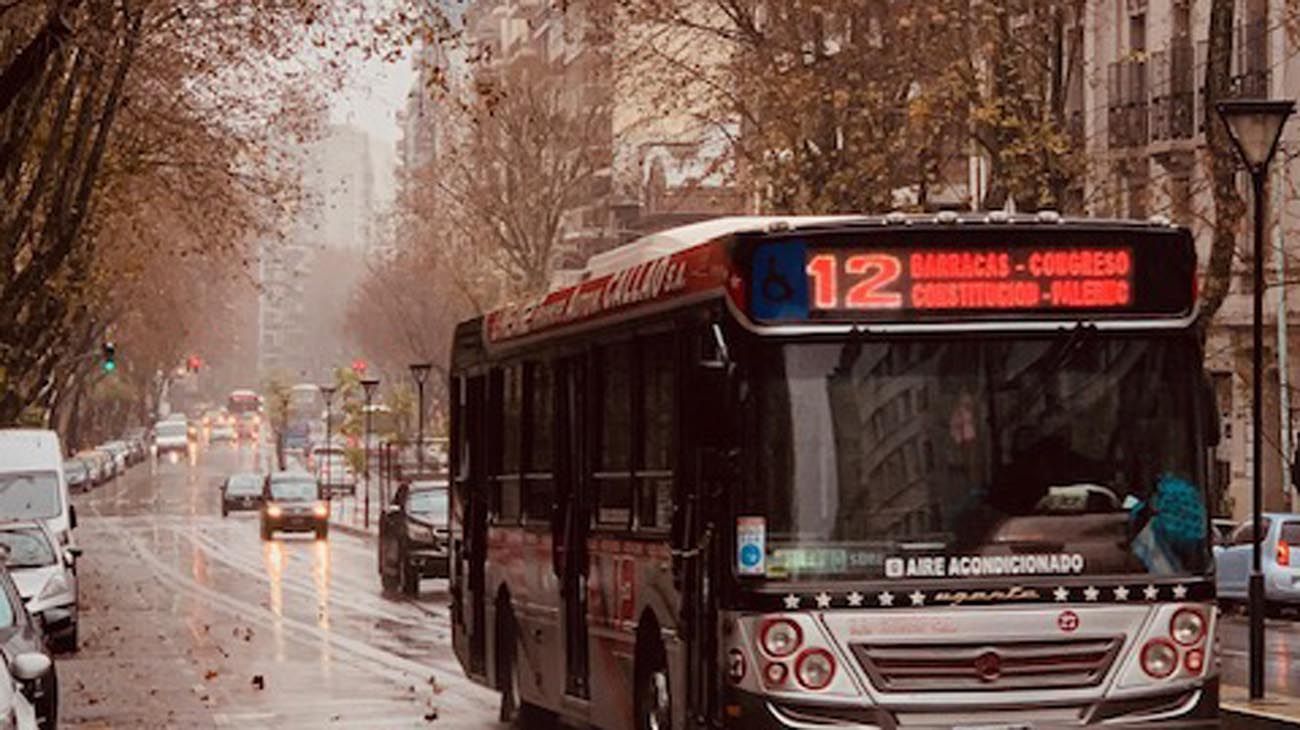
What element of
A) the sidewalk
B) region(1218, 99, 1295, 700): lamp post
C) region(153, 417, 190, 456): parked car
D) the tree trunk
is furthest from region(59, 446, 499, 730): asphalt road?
region(153, 417, 190, 456): parked car

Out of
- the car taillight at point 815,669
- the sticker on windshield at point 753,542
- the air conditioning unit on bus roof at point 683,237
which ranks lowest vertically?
the car taillight at point 815,669

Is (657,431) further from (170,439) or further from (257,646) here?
(170,439)

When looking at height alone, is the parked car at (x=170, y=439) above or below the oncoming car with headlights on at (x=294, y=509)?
above

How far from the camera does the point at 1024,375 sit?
51.1 ft

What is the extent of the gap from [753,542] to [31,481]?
2836 cm

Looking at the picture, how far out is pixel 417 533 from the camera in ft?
156

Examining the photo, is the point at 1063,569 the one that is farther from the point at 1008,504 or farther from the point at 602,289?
the point at 602,289

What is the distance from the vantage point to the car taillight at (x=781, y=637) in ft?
50.1

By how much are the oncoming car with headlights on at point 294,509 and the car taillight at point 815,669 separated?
62342mm

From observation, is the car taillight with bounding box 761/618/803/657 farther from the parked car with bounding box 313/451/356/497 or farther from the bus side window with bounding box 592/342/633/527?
the parked car with bounding box 313/451/356/497

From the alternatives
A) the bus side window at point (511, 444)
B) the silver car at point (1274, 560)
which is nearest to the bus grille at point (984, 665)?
the bus side window at point (511, 444)

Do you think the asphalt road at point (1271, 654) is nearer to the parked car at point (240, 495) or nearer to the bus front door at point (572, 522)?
the bus front door at point (572, 522)

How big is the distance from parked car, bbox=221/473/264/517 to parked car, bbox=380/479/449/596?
5297cm

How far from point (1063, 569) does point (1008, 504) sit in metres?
0.40
